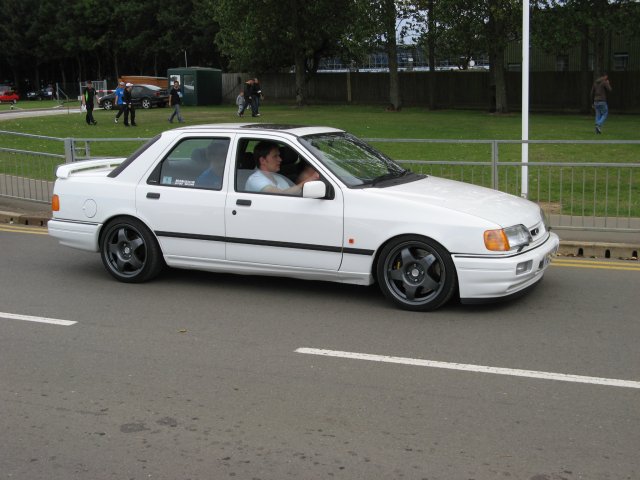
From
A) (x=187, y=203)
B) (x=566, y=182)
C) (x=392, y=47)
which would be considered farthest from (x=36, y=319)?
(x=392, y=47)

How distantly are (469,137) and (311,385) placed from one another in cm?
2288

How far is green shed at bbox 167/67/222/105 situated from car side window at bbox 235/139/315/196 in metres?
46.1

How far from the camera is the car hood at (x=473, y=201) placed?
728 centimetres

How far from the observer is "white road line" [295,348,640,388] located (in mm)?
5582

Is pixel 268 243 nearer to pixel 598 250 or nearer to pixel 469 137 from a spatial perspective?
pixel 598 250

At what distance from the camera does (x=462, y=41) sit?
38594 millimetres

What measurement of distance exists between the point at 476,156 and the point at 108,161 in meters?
10.6

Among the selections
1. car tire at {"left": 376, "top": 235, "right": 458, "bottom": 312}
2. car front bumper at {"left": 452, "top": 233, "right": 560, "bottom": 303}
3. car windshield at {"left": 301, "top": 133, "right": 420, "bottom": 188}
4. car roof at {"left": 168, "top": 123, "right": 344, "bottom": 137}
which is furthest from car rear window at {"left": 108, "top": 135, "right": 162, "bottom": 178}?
car front bumper at {"left": 452, "top": 233, "right": 560, "bottom": 303}

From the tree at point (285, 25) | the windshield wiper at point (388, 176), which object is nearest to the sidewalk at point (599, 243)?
the windshield wiper at point (388, 176)

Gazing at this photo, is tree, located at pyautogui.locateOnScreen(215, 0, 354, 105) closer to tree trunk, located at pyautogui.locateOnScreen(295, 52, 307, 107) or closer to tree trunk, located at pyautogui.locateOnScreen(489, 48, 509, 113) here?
tree trunk, located at pyautogui.locateOnScreen(295, 52, 307, 107)

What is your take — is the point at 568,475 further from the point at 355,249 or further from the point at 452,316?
the point at 355,249

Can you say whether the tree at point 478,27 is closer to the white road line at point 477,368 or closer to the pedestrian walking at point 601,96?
the pedestrian walking at point 601,96

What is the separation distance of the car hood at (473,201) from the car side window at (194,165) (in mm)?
1690

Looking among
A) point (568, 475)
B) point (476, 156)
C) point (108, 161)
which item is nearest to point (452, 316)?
point (568, 475)
